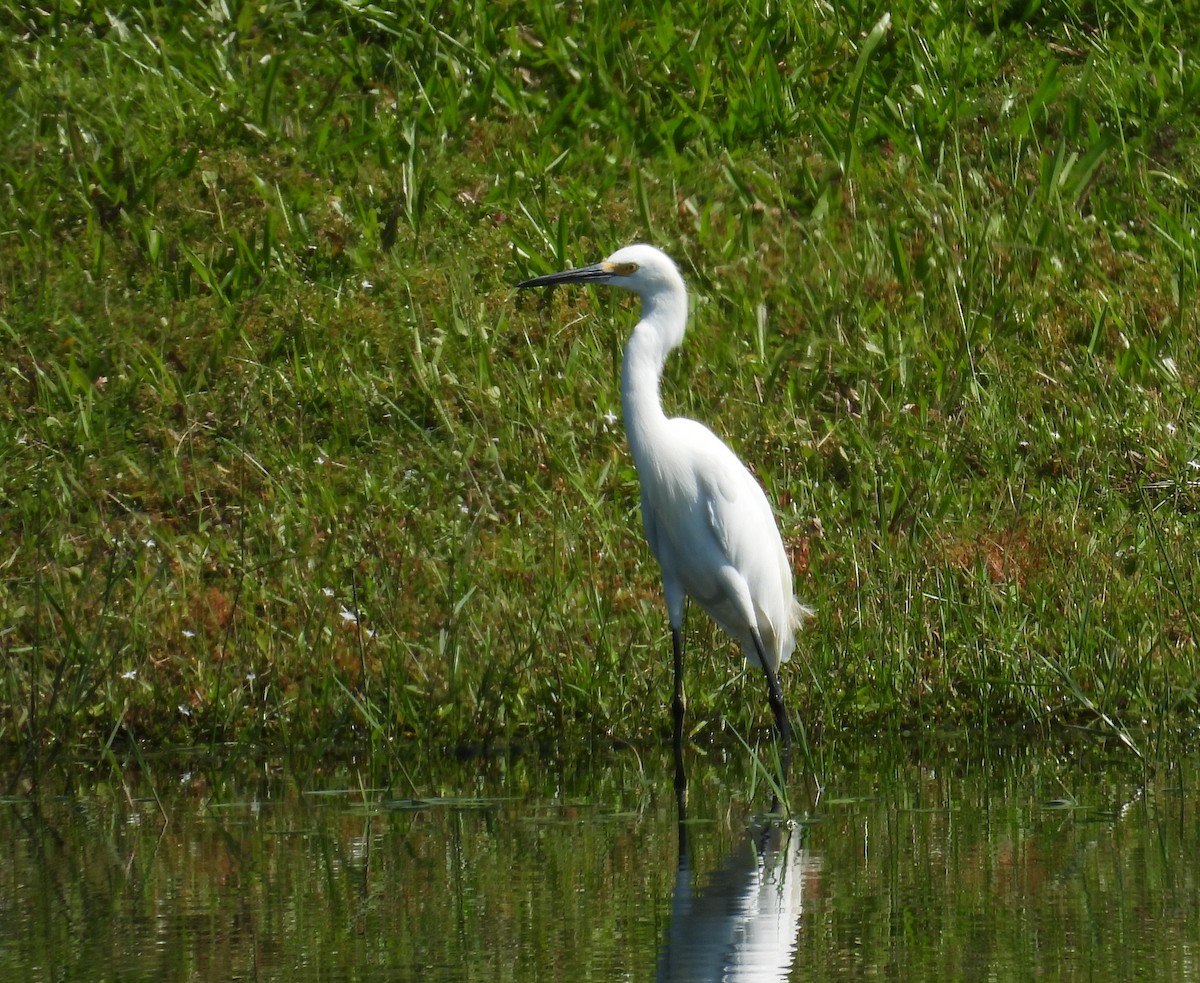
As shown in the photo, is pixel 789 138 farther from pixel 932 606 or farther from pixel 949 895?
pixel 949 895

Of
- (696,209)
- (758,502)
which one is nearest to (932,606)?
(758,502)

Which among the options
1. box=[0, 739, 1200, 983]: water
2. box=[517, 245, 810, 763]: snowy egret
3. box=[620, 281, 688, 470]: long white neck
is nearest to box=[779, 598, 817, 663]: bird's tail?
box=[517, 245, 810, 763]: snowy egret

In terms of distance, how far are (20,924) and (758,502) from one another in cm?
329

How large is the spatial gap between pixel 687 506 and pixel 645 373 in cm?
49

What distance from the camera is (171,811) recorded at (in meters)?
5.12

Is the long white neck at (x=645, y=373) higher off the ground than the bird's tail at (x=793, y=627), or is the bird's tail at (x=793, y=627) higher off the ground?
the long white neck at (x=645, y=373)

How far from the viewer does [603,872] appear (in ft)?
13.8

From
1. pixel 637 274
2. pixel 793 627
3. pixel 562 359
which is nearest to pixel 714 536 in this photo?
pixel 793 627

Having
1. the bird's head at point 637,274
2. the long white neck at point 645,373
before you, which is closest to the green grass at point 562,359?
the long white neck at point 645,373

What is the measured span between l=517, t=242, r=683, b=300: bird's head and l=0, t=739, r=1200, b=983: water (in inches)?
66.6

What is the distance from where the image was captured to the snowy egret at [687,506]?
6.18 m

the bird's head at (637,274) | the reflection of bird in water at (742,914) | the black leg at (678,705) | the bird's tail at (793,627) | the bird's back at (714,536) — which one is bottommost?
the reflection of bird in water at (742,914)

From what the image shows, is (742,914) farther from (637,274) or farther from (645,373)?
(637,274)

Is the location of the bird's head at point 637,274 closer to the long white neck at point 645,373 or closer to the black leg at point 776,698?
the long white neck at point 645,373
